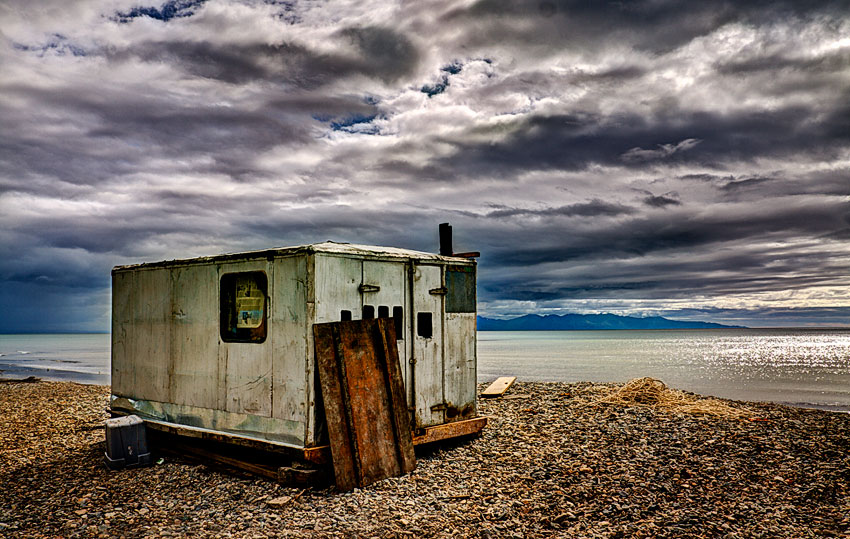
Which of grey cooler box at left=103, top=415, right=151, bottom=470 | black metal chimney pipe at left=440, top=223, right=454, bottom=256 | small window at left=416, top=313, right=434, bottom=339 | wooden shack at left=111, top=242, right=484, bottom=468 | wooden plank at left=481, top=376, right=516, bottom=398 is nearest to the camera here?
wooden shack at left=111, top=242, right=484, bottom=468

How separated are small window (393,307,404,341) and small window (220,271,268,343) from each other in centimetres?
193

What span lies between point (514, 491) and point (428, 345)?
2.61 m

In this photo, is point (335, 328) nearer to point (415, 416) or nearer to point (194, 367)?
point (415, 416)

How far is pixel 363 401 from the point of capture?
25.0 ft

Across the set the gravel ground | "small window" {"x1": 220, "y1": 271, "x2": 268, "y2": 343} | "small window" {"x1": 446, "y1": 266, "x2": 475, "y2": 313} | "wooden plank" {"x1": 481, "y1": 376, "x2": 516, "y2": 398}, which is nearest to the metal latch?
"small window" {"x1": 220, "y1": 271, "x2": 268, "y2": 343}

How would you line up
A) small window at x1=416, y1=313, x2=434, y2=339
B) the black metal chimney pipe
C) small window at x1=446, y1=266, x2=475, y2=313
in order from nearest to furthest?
1. small window at x1=416, y1=313, x2=434, y2=339
2. small window at x1=446, y1=266, x2=475, y2=313
3. the black metal chimney pipe

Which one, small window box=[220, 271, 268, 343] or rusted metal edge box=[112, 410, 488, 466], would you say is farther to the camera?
small window box=[220, 271, 268, 343]

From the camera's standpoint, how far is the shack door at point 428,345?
8820 mm

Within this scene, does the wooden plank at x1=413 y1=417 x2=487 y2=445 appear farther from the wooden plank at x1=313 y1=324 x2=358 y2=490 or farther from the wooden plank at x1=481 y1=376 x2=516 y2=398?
the wooden plank at x1=481 y1=376 x2=516 y2=398

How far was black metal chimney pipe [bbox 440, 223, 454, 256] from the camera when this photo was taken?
1016 centimetres

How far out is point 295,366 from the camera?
7.49m

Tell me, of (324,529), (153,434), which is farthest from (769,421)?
(153,434)

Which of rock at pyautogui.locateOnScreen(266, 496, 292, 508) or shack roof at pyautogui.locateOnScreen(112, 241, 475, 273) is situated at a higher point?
shack roof at pyautogui.locateOnScreen(112, 241, 475, 273)

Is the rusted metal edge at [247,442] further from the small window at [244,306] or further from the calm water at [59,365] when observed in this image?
the calm water at [59,365]
